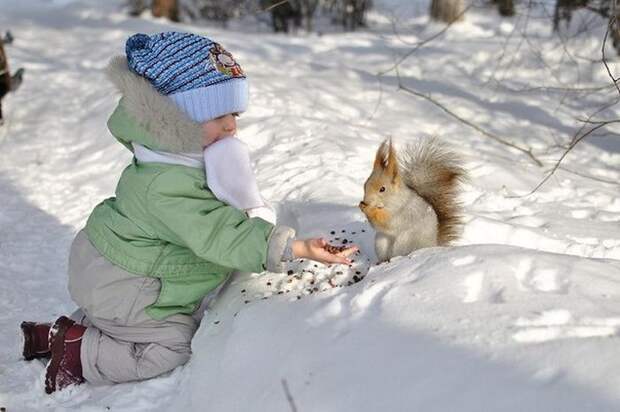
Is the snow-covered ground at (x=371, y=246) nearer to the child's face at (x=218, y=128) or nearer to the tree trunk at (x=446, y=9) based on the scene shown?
the child's face at (x=218, y=128)

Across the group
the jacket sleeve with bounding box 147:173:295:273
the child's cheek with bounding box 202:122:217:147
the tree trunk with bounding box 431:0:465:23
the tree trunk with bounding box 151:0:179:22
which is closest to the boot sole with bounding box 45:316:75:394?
the jacket sleeve with bounding box 147:173:295:273

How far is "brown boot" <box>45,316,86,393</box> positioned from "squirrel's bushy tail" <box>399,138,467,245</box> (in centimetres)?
137

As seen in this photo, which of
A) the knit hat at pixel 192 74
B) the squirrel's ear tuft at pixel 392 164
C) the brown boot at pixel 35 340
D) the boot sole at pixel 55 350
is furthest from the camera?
the brown boot at pixel 35 340

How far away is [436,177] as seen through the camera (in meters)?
2.73

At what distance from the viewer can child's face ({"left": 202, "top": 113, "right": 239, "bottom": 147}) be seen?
9.04ft

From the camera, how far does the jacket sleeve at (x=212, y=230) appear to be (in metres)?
2.59

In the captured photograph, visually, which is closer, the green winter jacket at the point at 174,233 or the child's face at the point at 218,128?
the green winter jacket at the point at 174,233

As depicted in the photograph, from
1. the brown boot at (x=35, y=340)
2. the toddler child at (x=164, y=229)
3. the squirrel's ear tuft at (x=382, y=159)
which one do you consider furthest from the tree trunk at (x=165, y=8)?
the squirrel's ear tuft at (x=382, y=159)

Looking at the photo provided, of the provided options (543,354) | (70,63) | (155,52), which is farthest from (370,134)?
(70,63)

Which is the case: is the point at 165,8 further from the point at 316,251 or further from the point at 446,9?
the point at 316,251

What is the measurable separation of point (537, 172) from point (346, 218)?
A: 2.03 meters

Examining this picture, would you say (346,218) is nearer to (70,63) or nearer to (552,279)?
(552,279)

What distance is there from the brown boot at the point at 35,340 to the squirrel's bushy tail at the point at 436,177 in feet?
4.92

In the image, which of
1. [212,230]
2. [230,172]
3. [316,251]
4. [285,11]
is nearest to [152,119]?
[230,172]
